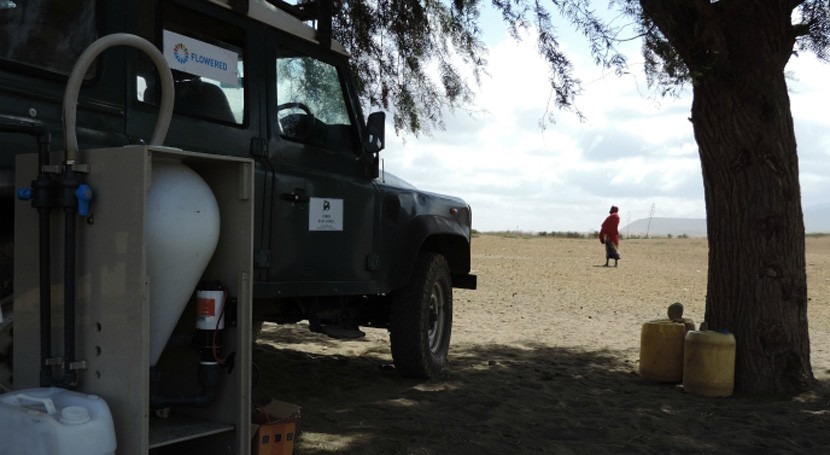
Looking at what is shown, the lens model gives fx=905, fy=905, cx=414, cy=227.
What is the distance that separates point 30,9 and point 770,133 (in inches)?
221

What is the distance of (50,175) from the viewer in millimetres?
3232

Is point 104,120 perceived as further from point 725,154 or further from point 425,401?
point 725,154

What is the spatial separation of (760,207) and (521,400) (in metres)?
2.54

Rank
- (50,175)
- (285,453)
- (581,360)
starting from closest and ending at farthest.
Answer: (50,175) → (285,453) → (581,360)

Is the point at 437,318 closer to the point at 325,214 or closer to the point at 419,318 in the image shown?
the point at 419,318

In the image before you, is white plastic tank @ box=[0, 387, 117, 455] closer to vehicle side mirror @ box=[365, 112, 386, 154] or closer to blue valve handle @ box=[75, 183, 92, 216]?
blue valve handle @ box=[75, 183, 92, 216]

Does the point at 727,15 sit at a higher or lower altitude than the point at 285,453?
higher

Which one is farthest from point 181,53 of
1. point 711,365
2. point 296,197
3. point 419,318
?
point 711,365

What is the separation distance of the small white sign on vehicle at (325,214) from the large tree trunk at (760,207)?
10.9 ft

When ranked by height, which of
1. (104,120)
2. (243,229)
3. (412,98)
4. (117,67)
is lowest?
(243,229)

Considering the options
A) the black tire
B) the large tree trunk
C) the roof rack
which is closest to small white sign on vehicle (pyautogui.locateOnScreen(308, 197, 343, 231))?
the roof rack

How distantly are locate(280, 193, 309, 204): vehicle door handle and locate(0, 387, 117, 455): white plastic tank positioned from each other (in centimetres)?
200

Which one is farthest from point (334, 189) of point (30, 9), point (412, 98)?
point (412, 98)

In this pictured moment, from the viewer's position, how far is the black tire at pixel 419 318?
21.9 feet
